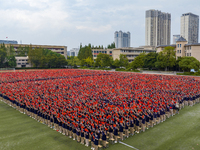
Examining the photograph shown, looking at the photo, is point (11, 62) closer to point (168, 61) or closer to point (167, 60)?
point (167, 60)

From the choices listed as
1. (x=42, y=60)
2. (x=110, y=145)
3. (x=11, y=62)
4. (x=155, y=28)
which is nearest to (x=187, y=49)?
(x=42, y=60)

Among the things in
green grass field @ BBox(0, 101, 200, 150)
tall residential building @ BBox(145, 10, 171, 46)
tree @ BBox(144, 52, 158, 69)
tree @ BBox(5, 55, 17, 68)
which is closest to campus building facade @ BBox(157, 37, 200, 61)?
tree @ BBox(144, 52, 158, 69)

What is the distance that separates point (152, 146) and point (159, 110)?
3728 mm

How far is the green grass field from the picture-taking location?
9328mm

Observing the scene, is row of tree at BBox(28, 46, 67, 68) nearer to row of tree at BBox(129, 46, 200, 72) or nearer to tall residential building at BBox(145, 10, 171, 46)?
row of tree at BBox(129, 46, 200, 72)

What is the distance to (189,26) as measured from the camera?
142250 millimetres

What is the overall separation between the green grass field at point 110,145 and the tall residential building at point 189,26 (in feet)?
485

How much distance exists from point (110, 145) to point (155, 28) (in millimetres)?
150555

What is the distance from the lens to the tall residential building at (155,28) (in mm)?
145375

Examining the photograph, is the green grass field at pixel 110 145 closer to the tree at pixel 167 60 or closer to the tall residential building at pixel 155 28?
the tree at pixel 167 60

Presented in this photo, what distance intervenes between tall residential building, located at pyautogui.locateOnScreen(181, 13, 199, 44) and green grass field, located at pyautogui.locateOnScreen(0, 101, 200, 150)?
148 meters

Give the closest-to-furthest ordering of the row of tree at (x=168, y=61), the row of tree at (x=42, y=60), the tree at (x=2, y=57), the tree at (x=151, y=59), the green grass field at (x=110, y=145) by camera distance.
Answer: the green grass field at (x=110, y=145) < the row of tree at (x=168, y=61) < the tree at (x=151, y=59) < the tree at (x=2, y=57) < the row of tree at (x=42, y=60)

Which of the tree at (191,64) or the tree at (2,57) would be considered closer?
the tree at (191,64)

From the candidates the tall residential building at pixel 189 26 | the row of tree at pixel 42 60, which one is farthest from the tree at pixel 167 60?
the tall residential building at pixel 189 26
